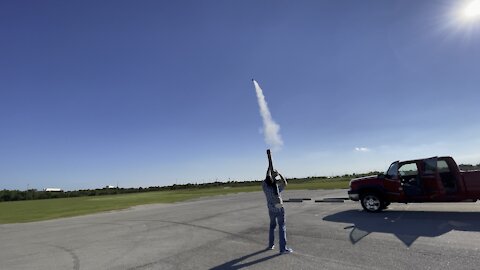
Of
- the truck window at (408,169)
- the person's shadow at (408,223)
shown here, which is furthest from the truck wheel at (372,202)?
the truck window at (408,169)

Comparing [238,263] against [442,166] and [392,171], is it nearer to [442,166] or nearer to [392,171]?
[392,171]

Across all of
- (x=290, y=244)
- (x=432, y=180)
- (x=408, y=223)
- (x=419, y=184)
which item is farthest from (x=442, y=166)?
(x=290, y=244)

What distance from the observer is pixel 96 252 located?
37.3 ft

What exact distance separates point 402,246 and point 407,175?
7.29m

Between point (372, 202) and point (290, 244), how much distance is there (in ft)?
24.2

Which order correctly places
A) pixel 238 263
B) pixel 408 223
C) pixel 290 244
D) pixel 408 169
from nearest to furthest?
pixel 238 263
pixel 290 244
pixel 408 223
pixel 408 169

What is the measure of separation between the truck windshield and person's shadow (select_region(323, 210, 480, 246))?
1541mm

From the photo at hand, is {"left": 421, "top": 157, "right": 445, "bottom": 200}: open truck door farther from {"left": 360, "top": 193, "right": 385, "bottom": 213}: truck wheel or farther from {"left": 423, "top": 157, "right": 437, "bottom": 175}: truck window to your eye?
{"left": 360, "top": 193, "right": 385, "bottom": 213}: truck wheel

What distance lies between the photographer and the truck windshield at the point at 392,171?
16125 mm

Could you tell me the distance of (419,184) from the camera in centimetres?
1526

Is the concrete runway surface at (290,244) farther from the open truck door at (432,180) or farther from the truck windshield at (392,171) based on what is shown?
the truck windshield at (392,171)

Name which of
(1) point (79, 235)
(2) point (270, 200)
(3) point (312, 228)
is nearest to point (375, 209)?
(3) point (312, 228)

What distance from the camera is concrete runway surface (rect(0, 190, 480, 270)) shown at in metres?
8.30

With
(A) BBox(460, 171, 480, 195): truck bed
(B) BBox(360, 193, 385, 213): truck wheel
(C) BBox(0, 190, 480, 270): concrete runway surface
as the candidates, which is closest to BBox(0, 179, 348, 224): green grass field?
(C) BBox(0, 190, 480, 270): concrete runway surface
